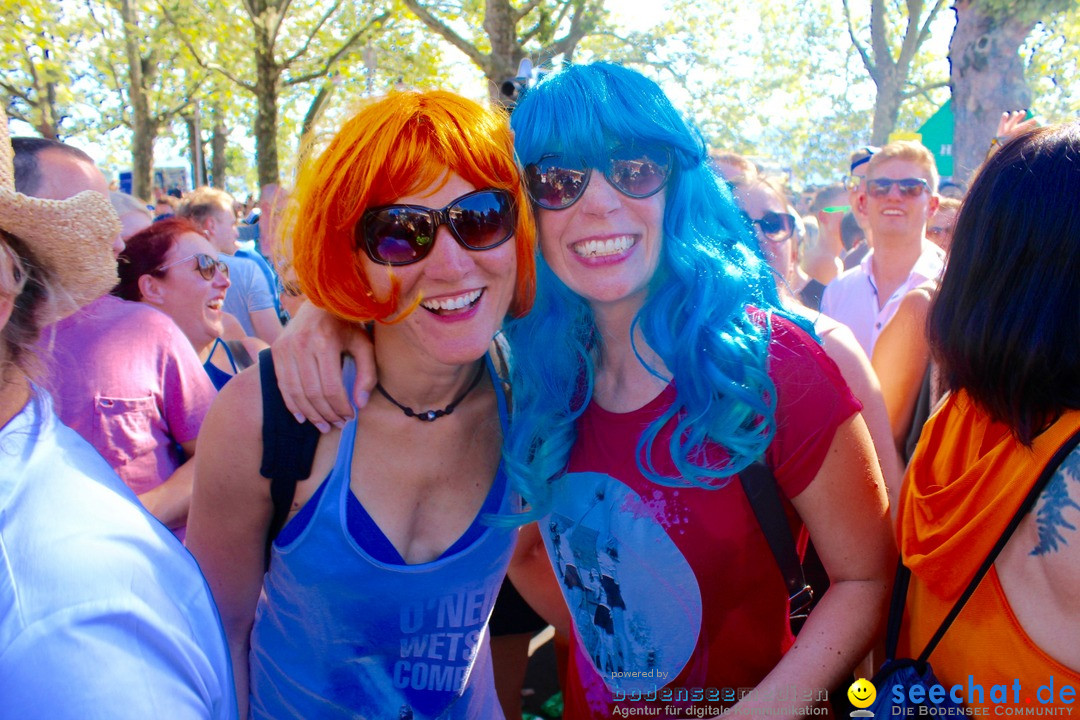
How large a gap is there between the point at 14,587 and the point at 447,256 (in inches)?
39.5

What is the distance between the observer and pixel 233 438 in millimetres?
1629

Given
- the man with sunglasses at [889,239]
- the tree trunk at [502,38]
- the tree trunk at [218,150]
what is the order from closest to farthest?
the man with sunglasses at [889,239] → the tree trunk at [502,38] → the tree trunk at [218,150]

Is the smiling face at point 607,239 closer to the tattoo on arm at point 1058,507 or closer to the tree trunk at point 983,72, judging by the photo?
the tattoo on arm at point 1058,507

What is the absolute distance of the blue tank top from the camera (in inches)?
65.0

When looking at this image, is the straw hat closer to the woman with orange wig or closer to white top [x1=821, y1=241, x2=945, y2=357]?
the woman with orange wig

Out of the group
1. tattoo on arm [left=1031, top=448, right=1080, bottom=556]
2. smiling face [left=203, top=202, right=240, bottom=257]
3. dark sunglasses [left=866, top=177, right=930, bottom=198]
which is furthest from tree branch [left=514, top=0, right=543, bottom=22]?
tattoo on arm [left=1031, top=448, right=1080, bottom=556]

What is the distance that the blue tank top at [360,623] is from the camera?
1.65 meters

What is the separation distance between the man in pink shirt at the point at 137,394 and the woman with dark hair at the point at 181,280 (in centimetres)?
78

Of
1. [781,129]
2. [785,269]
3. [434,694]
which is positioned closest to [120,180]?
[785,269]

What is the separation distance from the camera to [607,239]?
5.73 feet

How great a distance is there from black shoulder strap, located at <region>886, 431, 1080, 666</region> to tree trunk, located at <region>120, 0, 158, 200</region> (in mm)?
14408

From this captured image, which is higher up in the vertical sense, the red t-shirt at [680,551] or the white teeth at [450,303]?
the white teeth at [450,303]

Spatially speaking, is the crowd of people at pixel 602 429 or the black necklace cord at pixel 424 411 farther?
the black necklace cord at pixel 424 411

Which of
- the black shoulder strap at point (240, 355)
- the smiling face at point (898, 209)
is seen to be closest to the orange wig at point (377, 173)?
the black shoulder strap at point (240, 355)
